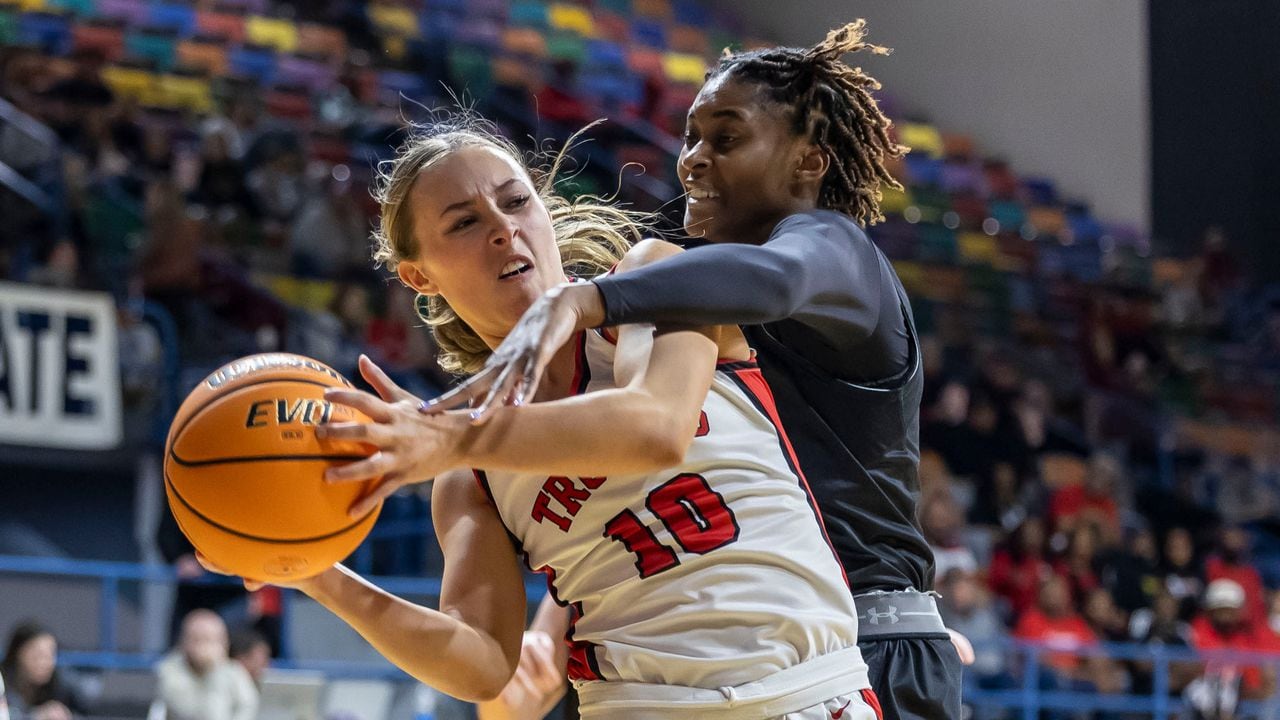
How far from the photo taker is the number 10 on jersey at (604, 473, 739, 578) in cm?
213

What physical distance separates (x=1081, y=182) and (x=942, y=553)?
29.7 feet

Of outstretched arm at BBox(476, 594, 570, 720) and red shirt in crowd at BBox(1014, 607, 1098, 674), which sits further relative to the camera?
red shirt in crowd at BBox(1014, 607, 1098, 674)

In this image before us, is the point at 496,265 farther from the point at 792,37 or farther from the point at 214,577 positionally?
the point at 792,37

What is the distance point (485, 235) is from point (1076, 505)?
884 cm

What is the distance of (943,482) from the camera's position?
934cm

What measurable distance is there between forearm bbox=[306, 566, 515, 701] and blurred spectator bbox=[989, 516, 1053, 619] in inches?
293

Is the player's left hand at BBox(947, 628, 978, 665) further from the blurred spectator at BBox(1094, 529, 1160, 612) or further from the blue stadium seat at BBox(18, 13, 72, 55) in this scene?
the blue stadium seat at BBox(18, 13, 72, 55)

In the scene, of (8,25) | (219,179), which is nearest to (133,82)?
(8,25)

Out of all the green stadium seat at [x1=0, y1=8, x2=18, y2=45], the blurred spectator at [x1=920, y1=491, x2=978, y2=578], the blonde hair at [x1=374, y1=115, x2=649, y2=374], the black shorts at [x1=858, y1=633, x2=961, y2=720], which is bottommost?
the blurred spectator at [x1=920, y1=491, x2=978, y2=578]

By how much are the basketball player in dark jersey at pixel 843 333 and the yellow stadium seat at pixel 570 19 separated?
49.7 ft

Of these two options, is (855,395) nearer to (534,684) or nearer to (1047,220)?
(534,684)

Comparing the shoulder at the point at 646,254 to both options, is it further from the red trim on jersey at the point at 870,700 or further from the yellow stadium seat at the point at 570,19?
the yellow stadium seat at the point at 570,19

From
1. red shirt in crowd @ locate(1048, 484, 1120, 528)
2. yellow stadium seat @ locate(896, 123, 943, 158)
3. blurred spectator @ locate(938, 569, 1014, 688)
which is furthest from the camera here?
yellow stadium seat @ locate(896, 123, 943, 158)

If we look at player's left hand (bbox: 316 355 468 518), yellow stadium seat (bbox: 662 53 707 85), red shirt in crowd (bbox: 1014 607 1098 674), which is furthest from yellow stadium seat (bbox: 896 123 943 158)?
player's left hand (bbox: 316 355 468 518)
